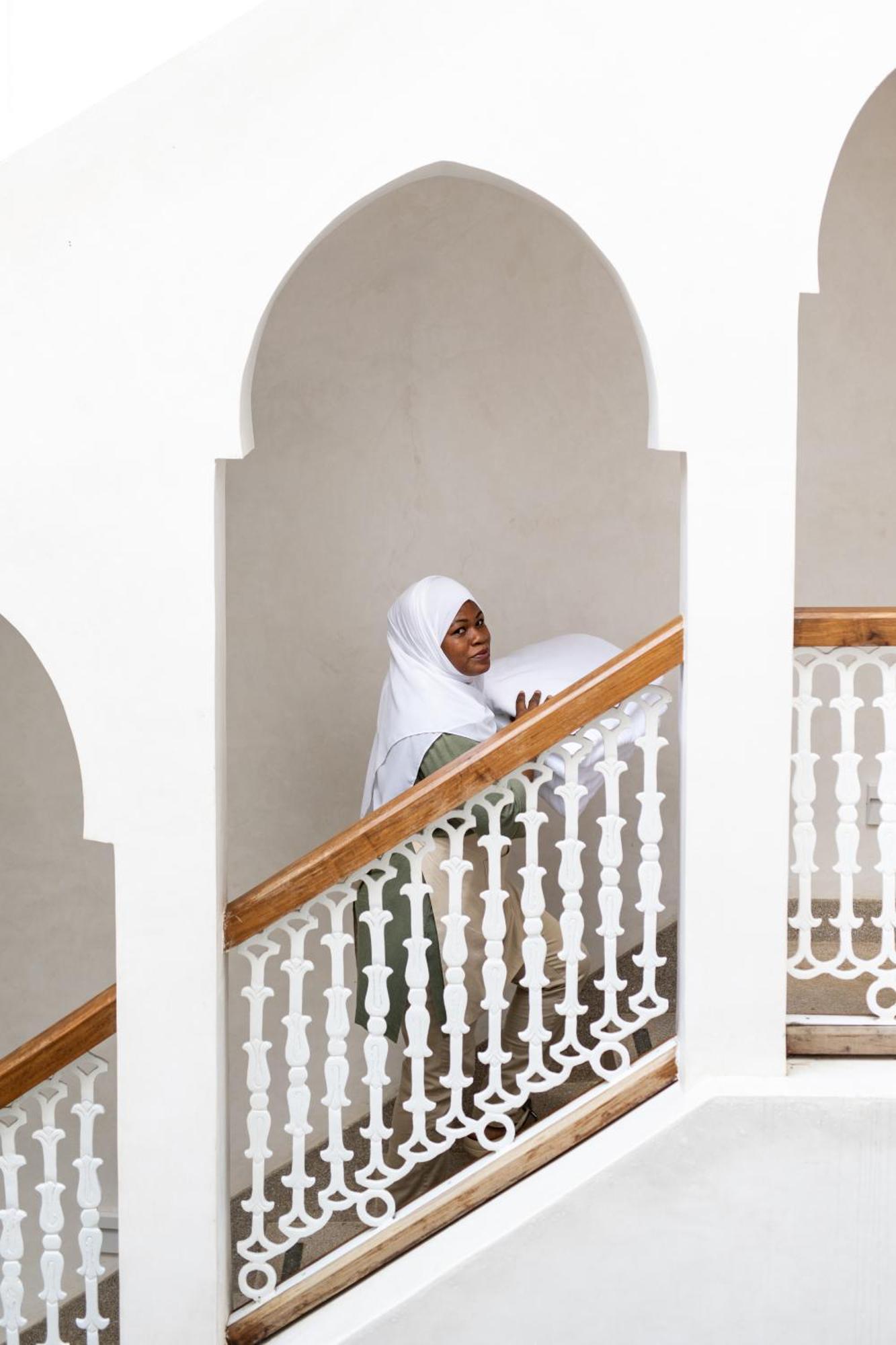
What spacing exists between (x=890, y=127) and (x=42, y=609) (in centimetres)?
367

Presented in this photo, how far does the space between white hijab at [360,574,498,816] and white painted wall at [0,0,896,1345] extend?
3.10ft

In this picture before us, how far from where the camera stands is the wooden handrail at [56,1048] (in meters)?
3.59

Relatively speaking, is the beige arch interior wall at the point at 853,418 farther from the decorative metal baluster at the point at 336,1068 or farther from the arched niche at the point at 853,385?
the decorative metal baluster at the point at 336,1068

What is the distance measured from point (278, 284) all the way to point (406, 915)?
76.6 inches

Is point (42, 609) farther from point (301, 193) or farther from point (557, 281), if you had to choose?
point (557, 281)

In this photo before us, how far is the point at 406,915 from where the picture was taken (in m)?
4.34

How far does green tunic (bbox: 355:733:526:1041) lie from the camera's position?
4.29 meters

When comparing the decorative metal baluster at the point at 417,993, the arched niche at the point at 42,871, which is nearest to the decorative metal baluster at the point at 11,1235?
the decorative metal baluster at the point at 417,993

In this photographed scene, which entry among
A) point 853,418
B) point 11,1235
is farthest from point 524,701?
point 11,1235

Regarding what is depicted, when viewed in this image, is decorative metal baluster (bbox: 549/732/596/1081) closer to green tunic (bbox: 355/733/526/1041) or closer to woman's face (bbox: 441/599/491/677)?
green tunic (bbox: 355/733/526/1041)

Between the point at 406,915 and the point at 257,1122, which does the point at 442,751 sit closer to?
the point at 406,915

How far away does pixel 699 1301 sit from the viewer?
11.6 ft

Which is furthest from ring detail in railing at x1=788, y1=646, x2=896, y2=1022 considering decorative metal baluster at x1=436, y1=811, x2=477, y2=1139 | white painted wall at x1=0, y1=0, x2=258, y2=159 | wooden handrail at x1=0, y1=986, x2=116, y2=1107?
white painted wall at x1=0, y1=0, x2=258, y2=159

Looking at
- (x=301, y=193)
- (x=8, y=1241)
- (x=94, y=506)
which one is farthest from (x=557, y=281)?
(x=8, y=1241)
